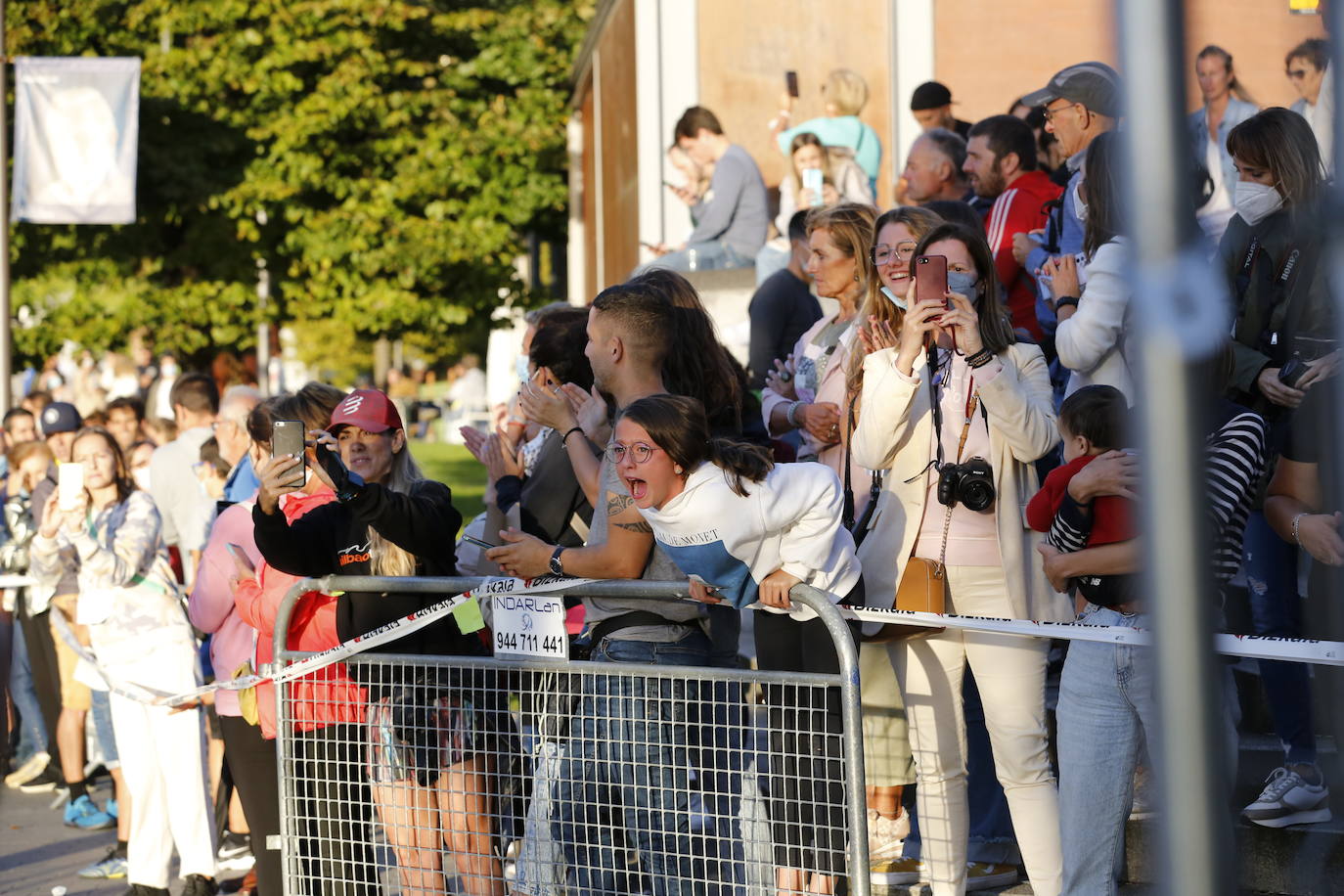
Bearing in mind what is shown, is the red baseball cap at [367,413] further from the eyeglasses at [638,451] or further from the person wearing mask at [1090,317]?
the person wearing mask at [1090,317]

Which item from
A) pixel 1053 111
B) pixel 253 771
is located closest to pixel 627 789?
pixel 253 771

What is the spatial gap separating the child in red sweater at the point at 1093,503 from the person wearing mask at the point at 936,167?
3.21m

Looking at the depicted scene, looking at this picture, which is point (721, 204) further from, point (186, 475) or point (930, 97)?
point (186, 475)

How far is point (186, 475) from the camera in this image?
877cm

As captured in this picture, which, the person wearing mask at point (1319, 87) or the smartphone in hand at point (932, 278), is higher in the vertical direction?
the smartphone in hand at point (932, 278)

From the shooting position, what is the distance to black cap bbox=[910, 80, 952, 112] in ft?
29.4

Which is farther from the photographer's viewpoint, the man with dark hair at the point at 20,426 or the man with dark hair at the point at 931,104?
the man with dark hair at the point at 20,426

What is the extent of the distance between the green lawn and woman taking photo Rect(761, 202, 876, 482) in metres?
9.88

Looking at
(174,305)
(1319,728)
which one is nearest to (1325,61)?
(1319,728)

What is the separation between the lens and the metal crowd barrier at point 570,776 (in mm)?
4070

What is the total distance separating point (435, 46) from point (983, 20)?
10.7 metres

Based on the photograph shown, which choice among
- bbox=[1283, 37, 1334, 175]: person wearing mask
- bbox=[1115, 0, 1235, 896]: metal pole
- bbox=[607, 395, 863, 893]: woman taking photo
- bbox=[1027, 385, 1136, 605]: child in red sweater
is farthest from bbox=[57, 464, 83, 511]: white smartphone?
bbox=[1115, 0, 1235, 896]: metal pole

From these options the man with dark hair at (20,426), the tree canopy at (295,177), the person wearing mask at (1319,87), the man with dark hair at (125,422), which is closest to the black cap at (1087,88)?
the person wearing mask at (1319,87)

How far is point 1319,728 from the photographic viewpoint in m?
1.59
